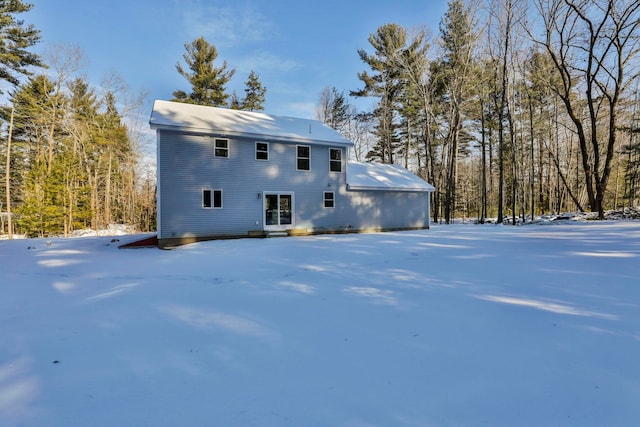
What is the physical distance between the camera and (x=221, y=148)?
456 inches

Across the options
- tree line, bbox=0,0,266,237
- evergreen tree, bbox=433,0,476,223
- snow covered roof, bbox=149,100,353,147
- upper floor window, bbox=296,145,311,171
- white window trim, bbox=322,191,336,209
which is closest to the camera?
snow covered roof, bbox=149,100,353,147

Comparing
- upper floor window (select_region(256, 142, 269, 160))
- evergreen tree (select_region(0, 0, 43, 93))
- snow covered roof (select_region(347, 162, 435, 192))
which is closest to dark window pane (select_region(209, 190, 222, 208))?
upper floor window (select_region(256, 142, 269, 160))

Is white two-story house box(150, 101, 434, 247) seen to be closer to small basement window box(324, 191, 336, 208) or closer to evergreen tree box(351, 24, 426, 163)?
small basement window box(324, 191, 336, 208)

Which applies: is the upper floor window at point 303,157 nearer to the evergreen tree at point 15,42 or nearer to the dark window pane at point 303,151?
the dark window pane at point 303,151

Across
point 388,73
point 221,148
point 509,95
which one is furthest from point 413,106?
point 221,148

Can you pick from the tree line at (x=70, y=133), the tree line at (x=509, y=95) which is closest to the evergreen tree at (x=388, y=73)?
the tree line at (x=509, y=95)

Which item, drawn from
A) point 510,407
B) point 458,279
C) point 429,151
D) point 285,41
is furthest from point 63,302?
point 429,151

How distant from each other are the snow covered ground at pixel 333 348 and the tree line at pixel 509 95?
15.1 metres

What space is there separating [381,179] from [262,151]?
6403mm

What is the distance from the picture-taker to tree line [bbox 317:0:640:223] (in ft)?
49.5

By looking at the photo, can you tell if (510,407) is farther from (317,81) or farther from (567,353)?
(317,81)

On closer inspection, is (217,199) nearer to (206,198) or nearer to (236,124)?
(206,198)

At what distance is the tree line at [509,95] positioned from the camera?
1508 centimetres

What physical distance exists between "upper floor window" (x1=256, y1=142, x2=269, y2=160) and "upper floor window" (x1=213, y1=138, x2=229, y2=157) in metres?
1.20
